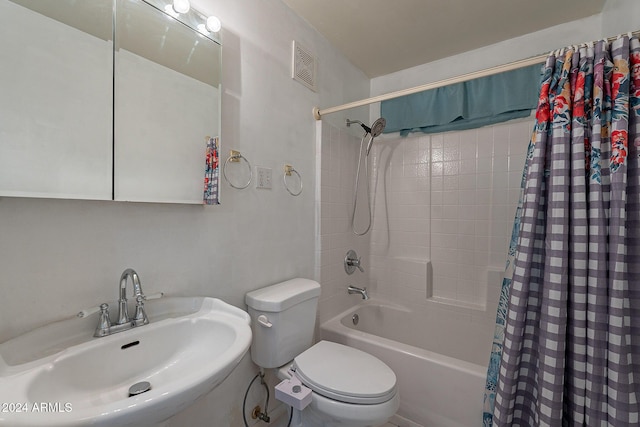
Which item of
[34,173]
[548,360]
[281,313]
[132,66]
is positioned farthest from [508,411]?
[132,66]

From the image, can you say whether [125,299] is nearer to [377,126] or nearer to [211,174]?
[211,174]

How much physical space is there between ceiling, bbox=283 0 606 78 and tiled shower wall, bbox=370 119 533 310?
24.5 inches

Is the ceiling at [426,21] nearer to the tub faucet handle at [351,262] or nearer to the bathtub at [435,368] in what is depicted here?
the tub faucet handle at [351,262]

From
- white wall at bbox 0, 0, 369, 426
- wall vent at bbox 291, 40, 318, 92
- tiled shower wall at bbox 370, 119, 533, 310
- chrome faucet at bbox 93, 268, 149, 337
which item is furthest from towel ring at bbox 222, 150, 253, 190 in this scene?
tiled shower wall at bbox 370, 119, 533, 310

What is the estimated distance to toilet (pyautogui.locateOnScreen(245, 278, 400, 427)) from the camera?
1068 millimetres

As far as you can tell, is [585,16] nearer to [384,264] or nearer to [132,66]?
[384,264]

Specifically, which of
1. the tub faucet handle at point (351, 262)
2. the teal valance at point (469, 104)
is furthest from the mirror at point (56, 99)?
the teal valance at point (469, 104)

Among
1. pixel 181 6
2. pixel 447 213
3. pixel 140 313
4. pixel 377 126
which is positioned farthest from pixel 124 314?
pixel 447 213

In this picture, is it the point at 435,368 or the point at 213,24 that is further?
the point at 435,368

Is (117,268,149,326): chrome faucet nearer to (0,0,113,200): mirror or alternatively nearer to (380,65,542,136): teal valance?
(0,0,113,200): mirror

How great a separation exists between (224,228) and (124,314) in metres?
0.50

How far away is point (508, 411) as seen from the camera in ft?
3.38

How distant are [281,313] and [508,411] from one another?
0.95 meters

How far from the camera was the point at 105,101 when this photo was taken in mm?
911
